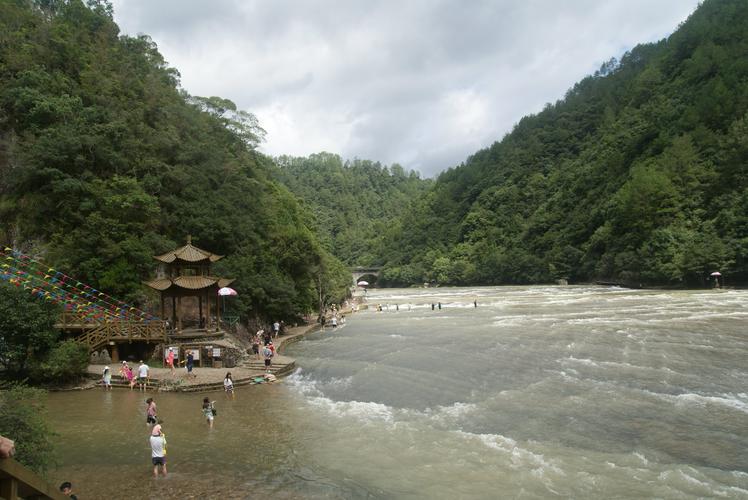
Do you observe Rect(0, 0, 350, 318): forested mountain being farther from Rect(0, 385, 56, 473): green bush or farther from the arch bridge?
the arch bridge

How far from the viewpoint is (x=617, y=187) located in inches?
3381

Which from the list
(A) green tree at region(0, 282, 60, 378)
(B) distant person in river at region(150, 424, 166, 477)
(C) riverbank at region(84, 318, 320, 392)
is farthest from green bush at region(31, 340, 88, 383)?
(B) distant person in river at region(150, 424, 166, 477)

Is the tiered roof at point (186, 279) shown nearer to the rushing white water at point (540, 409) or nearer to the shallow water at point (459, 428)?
the shallow water at point (459, 428)

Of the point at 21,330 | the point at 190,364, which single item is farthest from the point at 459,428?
the point at 21,330

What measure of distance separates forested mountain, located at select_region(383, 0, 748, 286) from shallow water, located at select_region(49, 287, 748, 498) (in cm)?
4242

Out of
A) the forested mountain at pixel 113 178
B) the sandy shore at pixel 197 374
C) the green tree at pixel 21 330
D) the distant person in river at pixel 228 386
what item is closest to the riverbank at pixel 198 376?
the sandy shore at pixel 197 374

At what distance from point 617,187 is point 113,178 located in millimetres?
80630

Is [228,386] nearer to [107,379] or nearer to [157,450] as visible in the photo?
[107,379]

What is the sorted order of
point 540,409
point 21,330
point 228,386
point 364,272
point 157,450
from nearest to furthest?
point 157,450 < point 540,409 < point 21,330 < point 228,386 < point 364,272

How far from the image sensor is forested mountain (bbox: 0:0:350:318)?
29.0m

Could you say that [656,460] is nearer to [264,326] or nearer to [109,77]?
[264,326]

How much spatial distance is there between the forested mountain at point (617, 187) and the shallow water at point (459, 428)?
4242 cm

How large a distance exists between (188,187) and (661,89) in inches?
3821

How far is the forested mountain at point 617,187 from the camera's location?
6412 cm
